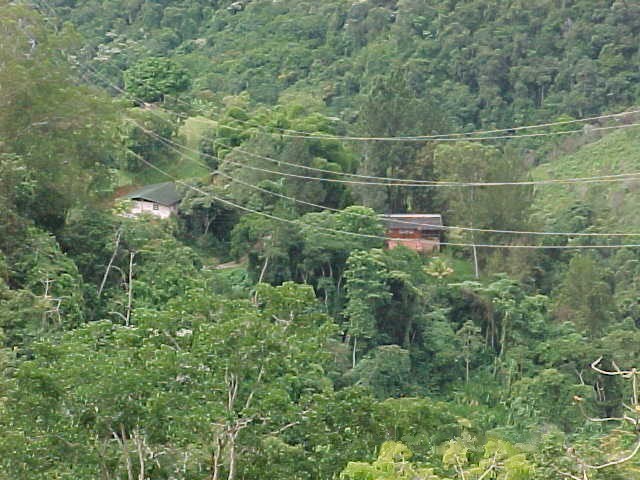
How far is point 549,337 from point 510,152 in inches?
259

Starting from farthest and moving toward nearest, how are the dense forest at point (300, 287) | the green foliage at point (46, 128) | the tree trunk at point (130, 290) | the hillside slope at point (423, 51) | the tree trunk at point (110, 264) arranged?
1. the hillside slope at point (423, 51)
2. the tree trunk at point (110, 264)
3. the green foliage at point (46, 128)
4. the tree trunk at point (130, 290)
5. the dense forest at point (300, 287)

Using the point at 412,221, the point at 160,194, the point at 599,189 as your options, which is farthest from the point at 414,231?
the point at 599,189

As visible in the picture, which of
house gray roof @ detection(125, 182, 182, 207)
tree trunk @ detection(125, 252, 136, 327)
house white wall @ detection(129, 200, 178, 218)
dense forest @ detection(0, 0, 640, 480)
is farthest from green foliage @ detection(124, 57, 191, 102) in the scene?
tree trunk @ detection(125, 252, 136, 327)

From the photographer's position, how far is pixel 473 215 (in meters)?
22.6

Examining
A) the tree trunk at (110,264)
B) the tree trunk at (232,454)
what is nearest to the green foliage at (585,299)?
the tree trunk at (110,264)

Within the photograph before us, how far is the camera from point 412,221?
2295cm

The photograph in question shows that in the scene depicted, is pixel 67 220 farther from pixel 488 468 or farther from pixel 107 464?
pixel 488 468

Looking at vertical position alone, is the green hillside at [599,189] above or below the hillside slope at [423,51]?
below

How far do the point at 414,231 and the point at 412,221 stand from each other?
0.24 m

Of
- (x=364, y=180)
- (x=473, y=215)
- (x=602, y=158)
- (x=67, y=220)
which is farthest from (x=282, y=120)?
(x=602, y=158)

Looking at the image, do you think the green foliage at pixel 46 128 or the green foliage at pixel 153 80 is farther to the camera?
the green foliage at pixel 153 80

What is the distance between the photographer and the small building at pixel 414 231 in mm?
22459

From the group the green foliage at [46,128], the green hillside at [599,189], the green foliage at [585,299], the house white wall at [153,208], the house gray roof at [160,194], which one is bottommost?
the green foliage at [585,299]

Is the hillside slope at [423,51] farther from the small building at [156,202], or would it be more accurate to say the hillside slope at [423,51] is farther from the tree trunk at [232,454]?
the tree trunk at [232,454]
